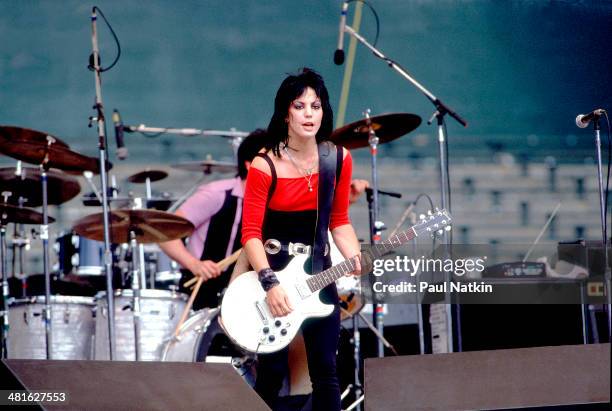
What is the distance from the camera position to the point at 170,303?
19.0ft

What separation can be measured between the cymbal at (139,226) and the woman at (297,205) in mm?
1585

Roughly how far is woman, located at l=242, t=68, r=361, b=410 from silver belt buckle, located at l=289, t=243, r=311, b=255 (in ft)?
0.08

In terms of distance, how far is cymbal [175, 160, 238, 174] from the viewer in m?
6.89

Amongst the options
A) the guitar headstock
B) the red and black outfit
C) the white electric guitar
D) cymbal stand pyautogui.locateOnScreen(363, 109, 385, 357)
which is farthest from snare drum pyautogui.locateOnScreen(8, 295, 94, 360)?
the guitar headstock

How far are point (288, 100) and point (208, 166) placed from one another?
10.9 feet

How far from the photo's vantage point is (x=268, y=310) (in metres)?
3.70

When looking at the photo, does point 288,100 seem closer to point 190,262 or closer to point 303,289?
point 303,289

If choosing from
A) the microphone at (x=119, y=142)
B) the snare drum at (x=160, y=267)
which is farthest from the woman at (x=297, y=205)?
the snare drum at (x=160, y=267)

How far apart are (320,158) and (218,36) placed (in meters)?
3.89

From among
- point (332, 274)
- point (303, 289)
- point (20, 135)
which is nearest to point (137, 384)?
point (303, 289)

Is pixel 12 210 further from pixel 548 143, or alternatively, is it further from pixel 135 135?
pixel 548 143

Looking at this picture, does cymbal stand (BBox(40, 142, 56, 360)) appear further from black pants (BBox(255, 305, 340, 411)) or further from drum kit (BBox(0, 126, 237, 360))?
black pants (BBox(255, 305, 340, 411))

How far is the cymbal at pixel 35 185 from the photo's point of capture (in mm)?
5781

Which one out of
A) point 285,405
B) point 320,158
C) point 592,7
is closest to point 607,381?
point 320,158
